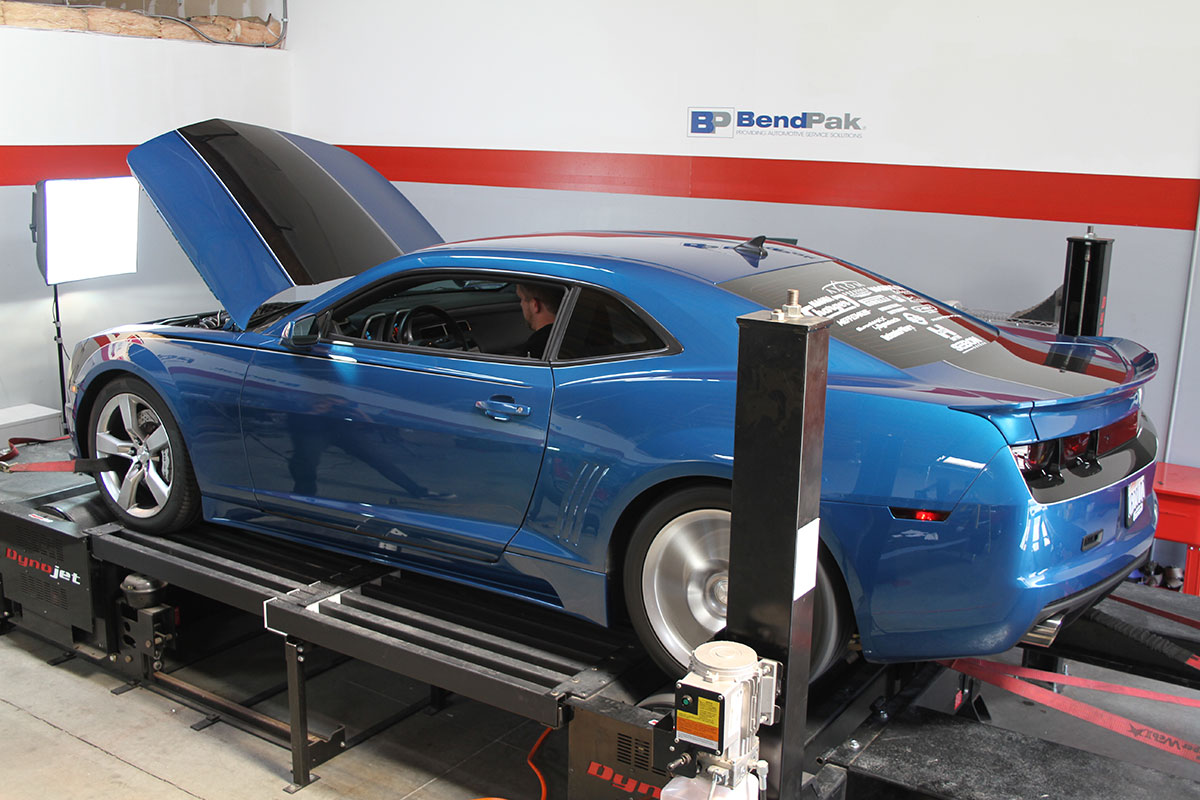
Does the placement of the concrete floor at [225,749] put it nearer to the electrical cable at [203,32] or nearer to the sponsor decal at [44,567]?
the sponsor decal at [44,567]

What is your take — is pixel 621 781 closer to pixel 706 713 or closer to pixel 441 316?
pixel 706 713

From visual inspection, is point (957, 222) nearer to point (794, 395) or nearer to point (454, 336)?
point (454, 336)

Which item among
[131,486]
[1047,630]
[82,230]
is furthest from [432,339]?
[82,230]

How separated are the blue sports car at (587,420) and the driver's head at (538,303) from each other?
10 millimetres

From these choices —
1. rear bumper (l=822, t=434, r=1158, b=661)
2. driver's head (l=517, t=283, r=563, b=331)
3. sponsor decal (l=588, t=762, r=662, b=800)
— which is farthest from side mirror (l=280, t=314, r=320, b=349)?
rear bumper (l=822, t=434, r=1158, b=661)

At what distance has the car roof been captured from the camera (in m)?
2.98

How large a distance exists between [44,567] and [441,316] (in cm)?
191

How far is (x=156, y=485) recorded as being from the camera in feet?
12.7

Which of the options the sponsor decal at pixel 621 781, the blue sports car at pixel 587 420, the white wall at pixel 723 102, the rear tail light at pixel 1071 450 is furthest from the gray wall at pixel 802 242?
the sponsor decal at pixel 621 781

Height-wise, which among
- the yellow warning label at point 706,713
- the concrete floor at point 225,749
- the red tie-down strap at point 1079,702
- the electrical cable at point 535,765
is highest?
the yellow warning label at point 706,713

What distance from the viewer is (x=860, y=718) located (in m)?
2.88

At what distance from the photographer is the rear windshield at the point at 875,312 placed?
9.08 feet

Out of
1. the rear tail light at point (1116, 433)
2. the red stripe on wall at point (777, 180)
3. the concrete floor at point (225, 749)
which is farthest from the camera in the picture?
the red stripe on wall at point (777, 180)

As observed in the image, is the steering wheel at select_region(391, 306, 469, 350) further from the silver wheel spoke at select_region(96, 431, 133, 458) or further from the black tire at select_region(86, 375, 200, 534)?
the silver wheel spoke at select_region(96, 431, 133, 458)
